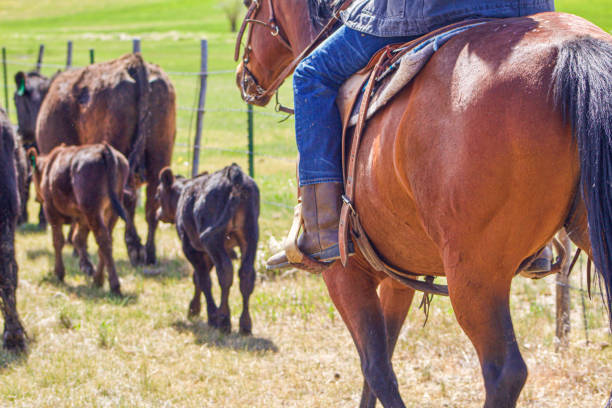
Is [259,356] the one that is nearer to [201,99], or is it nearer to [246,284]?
[246,284]

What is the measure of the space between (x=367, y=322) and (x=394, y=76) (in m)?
1.33

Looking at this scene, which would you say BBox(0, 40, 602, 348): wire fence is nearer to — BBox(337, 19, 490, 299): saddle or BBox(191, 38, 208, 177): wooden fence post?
BBox(191, 38, 208, 177): wooden fence post

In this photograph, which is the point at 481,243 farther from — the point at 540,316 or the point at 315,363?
the point at 540,316

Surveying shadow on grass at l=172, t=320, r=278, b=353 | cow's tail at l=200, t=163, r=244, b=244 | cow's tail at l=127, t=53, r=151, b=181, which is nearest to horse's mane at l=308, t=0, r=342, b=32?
cow's tail at l=200, t=163, r=244, b=244

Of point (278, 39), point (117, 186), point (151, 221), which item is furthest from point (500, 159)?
point (151, 221)

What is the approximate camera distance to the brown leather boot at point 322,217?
11.1 ft

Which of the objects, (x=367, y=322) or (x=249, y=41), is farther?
(x=249, y=41)

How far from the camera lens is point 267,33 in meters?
4.70

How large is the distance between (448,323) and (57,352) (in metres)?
3.41

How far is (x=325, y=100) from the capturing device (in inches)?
134

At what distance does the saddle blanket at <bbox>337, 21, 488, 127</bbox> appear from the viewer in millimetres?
2834

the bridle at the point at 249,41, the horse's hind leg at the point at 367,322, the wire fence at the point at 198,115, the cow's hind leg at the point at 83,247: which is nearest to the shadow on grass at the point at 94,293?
the cow's hind leg at the point at 83,247

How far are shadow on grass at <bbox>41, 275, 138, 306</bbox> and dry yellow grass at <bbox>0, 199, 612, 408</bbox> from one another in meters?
0.02

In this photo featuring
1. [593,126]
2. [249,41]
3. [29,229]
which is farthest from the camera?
[29,229]
